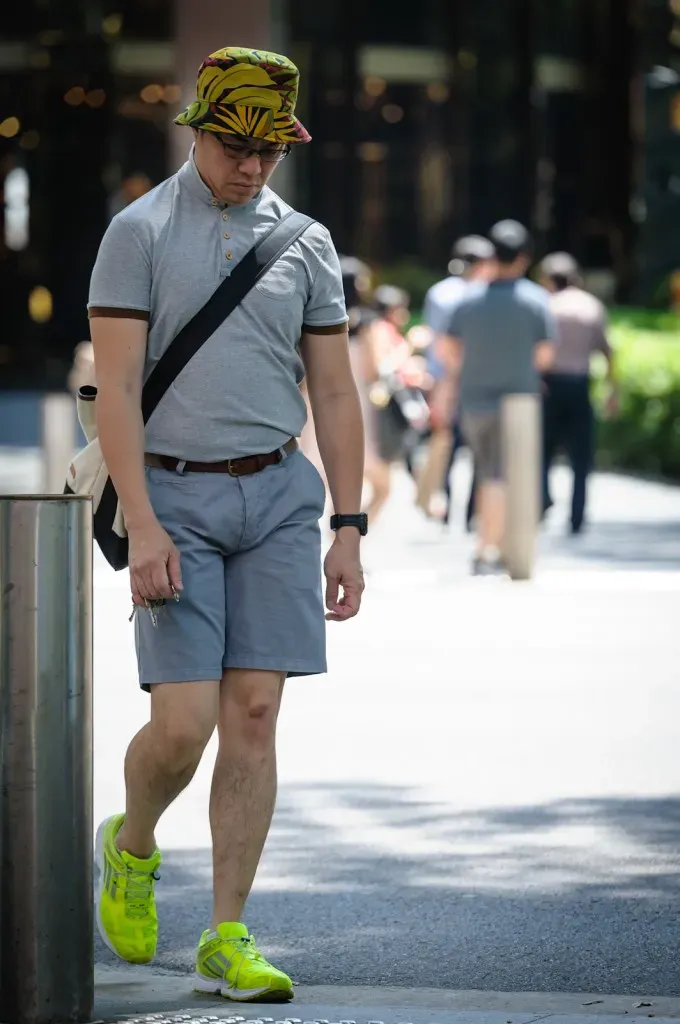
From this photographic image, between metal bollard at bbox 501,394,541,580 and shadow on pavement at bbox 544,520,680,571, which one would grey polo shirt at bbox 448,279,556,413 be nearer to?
metal bollard at bbox 501,394,541,580

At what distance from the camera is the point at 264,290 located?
14.9 ft

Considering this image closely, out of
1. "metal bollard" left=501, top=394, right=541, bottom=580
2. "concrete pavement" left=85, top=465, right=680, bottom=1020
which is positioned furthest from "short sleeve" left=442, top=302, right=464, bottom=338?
"concrete pavement" left=85, top=465, right=680, bottom=1020

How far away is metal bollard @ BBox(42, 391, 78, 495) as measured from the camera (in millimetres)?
13734

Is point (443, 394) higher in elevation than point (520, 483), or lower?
higher

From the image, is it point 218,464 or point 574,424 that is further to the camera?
point 574,424

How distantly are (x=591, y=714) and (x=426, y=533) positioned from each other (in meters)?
6.95

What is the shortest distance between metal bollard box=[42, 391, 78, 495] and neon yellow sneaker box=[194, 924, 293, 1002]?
9330 millimetres

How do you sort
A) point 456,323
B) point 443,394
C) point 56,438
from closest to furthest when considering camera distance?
point 456,323 → point 56,438 → point 443,394

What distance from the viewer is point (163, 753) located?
456 centimetres

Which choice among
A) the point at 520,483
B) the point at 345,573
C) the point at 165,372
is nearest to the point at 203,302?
the point at 165,372

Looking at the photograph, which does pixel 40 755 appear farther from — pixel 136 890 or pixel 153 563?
pixel 136 890

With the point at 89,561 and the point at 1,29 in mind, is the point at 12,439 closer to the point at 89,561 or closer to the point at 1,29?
the point at 1,29

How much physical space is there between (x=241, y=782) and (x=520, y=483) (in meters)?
7.74

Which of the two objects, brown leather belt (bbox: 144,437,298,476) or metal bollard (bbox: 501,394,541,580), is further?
metal bollard (bbox: 501,394,541,580)
